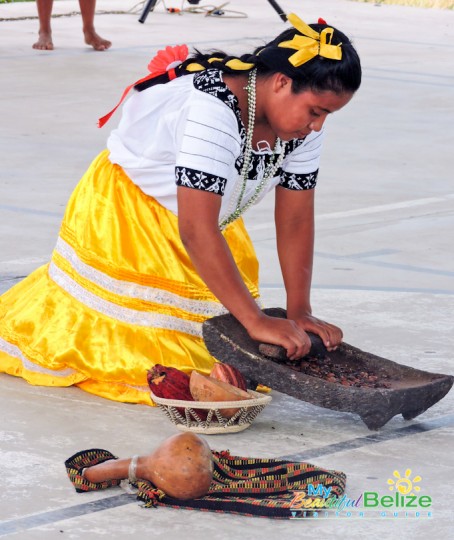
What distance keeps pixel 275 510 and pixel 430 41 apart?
1202 cm

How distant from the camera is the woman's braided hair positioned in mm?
3514

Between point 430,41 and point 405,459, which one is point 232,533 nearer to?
point 405,459

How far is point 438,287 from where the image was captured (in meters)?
5.38

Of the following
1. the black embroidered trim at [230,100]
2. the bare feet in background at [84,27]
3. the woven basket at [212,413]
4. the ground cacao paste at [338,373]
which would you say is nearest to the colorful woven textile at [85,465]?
the woven basket at [212,413]

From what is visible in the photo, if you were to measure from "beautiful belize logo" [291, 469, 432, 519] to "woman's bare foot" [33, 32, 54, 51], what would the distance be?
9829mm

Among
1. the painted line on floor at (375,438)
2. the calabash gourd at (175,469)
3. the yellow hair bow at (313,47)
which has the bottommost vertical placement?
the painted line on floor at (375,438)

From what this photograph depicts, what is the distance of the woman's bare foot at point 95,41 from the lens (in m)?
12.6

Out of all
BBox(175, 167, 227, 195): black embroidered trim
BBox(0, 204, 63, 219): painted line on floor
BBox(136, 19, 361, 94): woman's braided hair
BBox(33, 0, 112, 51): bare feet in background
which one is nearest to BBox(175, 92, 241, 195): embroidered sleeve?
BBox(175, 167, 227, 195): black embroidered trim

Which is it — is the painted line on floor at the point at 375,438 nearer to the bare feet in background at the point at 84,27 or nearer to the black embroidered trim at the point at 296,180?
the black embroidered trim at the point at 296,180

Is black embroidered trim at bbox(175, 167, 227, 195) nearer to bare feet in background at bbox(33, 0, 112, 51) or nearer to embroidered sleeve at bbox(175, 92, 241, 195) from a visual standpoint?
embroidered sleeve at bbox(175, 92, 241, 195)

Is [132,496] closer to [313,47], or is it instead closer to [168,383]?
[168,383]

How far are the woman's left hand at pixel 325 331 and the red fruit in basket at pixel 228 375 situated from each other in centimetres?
27

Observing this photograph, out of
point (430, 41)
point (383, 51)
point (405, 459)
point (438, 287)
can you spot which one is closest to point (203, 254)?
point (405, 459)

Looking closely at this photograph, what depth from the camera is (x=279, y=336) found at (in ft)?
12.0
